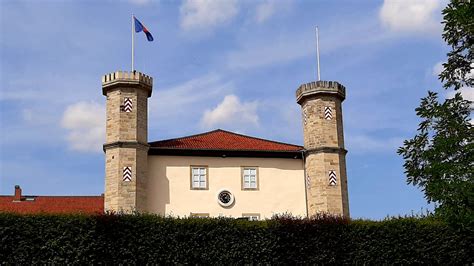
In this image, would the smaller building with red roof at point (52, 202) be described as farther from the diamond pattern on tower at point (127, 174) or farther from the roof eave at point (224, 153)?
the diamond pattern on tower at point (127, 174)

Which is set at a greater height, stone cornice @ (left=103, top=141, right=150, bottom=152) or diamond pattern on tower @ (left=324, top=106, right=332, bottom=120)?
diamond pattern on tower @ (left=324, top=106, right=332, bottom=120)

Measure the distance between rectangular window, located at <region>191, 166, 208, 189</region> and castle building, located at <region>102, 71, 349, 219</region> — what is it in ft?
0.19

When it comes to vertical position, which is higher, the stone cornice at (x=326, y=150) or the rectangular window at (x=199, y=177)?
the stone cornice at (x=326, y=150)

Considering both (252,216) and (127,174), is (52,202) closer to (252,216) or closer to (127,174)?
(127,174)

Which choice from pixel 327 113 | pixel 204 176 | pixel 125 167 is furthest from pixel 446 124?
pixel 125 167

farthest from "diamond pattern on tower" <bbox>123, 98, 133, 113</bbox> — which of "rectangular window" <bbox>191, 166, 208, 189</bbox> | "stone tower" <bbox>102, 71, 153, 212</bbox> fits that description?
"rectangular window" <bbox>191, 166, 208, 189</bbox>

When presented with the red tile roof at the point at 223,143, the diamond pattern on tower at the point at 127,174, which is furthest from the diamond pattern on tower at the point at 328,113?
the diamond pattern on tower at the point at 127,174

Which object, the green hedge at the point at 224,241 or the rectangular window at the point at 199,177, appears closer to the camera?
the green hedge at the point at 224,241

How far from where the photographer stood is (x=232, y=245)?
27469 mm

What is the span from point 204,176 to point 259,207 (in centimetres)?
366

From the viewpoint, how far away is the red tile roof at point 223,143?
37.6 m

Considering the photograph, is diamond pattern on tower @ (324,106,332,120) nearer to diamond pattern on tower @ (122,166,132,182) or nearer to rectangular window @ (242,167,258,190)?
rectangular window @ (242,167,258,190)

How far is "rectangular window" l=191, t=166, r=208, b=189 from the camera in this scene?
36.9 metres

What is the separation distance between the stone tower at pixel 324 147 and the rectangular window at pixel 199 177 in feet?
19.9
